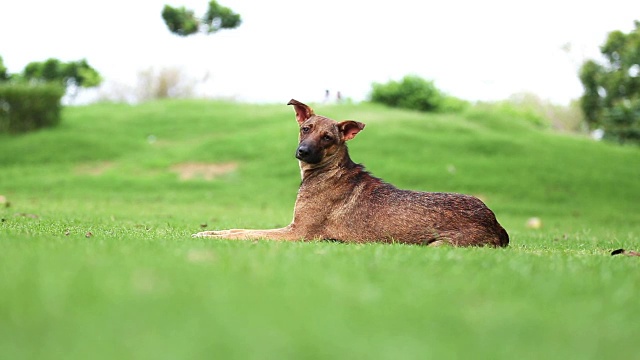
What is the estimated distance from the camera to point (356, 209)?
30.1ft

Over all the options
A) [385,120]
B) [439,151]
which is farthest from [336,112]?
[439,151]

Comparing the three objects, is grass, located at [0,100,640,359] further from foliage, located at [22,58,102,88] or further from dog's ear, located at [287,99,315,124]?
foliage, located at [22,58,102,88]

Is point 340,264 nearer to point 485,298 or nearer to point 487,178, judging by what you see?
point 485,298

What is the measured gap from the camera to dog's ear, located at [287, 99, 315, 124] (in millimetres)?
9794

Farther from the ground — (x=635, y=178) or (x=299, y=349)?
(x=299, y=349)

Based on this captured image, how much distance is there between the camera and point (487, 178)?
2806 centimetres

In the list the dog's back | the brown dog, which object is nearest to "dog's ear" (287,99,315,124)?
the brown dog

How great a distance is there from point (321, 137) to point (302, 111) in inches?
29.7

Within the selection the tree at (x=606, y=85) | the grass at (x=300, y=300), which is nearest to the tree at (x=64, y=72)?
the tree at (x=606, y=85)

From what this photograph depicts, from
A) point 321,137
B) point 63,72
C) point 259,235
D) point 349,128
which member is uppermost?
point 63,72

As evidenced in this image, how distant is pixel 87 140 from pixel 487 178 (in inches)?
757

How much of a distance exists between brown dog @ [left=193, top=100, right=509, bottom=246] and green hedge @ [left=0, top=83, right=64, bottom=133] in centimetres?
2902

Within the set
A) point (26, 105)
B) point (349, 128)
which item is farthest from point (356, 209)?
point (26, 105)

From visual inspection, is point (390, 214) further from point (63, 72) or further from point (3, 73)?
point (63, 72)
